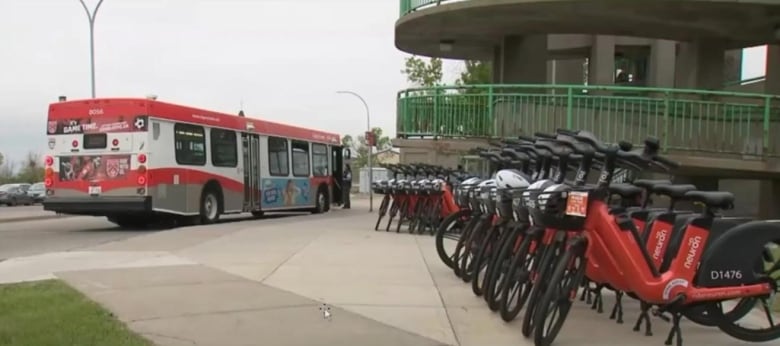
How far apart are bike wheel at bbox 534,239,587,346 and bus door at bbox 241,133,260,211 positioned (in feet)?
51.0

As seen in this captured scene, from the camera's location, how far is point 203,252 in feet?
37.1

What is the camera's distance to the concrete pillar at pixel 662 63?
71.9 ft

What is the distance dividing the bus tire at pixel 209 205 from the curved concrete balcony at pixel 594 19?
19.7 ft

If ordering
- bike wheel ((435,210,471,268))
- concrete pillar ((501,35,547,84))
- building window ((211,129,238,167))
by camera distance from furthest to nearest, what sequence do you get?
building window ((211,129,238,167)), concrete pillar ((501,35,547,84)), bike wheel ((435,210,471,268))

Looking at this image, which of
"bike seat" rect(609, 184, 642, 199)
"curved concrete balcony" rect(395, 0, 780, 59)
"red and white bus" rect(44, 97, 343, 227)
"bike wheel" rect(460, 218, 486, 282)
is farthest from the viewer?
"red and white bus" rect(44, 97, 343, 227)

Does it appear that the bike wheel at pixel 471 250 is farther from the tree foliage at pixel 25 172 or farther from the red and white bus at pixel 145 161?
the tree foliage at pixel 25 172

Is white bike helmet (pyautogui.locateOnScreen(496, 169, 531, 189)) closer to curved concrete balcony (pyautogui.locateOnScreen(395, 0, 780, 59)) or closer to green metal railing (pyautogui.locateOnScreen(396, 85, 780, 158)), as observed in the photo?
green metal railing (pyautogui.locateOnScreen(396, 85, 780, 158))

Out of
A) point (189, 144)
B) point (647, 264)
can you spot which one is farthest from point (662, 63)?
point (647, 264)

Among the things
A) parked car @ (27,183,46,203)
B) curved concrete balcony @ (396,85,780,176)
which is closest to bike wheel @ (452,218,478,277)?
curved concrete balcony @ (396,85,780,176)

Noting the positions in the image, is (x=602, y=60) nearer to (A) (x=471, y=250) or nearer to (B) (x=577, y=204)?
(A) (x=471, y=250)

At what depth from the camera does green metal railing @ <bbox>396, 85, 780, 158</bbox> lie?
13000 mm

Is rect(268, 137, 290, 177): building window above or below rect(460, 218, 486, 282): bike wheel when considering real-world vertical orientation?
above

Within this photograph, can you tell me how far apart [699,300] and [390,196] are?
11.0m

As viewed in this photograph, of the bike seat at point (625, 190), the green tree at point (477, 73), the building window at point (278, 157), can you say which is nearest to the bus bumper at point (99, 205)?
the building window at point (278, 157)
